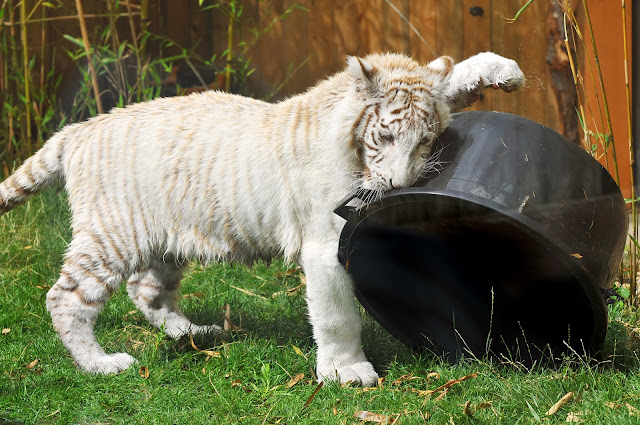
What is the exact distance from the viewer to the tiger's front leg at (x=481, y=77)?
9.53 feet

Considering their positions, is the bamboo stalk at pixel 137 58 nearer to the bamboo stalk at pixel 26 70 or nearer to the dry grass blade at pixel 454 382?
the bamboo stalk at pixel 26 70

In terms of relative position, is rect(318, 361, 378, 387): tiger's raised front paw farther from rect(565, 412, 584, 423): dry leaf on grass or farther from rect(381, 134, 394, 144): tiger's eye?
rect(381, 134, 394, 144): tiger's eye

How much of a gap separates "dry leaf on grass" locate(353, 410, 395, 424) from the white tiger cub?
13.6 inches

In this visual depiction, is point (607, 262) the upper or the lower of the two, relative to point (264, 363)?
upper

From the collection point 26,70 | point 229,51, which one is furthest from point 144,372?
point 26,70

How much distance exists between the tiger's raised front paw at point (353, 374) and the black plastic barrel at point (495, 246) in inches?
11.3

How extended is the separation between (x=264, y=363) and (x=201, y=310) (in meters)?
0.94

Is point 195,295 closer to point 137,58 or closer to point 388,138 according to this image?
point 388,138

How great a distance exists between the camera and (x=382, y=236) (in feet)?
10.3

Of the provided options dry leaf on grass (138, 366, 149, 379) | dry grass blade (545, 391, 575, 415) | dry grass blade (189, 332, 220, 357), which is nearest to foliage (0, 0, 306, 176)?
dry grass blade (189, 332, 220, 357)

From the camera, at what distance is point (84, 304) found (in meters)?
3.49

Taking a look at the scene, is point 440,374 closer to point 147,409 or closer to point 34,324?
point 147,409

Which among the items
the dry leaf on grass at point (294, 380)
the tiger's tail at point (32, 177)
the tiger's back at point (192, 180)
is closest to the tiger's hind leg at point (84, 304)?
the tiger's back at point (192, 180)

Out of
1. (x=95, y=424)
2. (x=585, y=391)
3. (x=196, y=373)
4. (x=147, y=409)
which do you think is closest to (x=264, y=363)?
(x=196, y=373)
